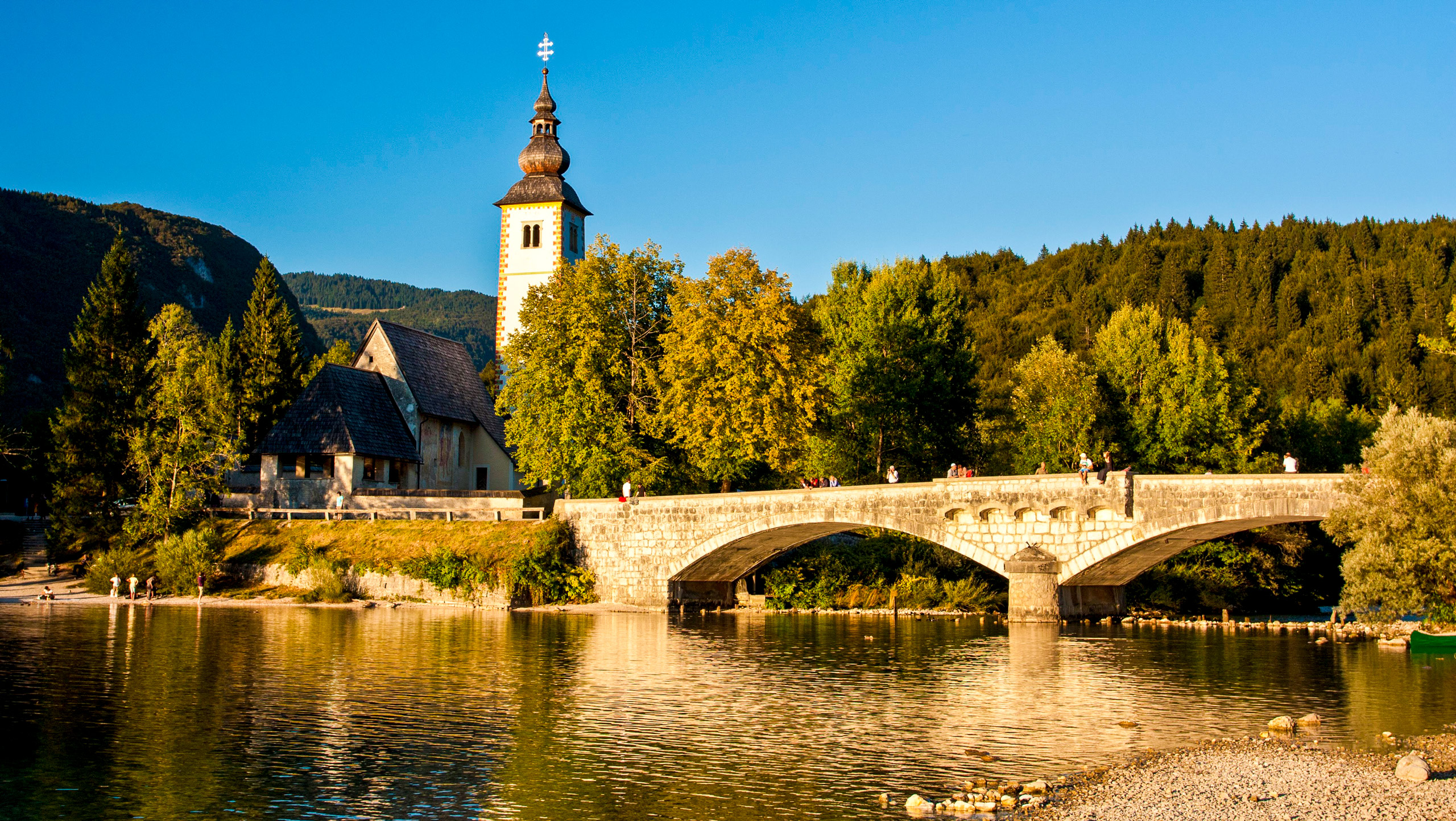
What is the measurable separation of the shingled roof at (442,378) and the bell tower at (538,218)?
10.9 feet

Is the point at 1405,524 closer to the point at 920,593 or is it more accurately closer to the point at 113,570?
the point at 920,593

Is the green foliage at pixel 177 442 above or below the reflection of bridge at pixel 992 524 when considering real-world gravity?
above

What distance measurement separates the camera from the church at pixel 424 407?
182 feet

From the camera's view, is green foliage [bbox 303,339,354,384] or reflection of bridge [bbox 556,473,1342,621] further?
green foliage [bbox 303,339,354,384]

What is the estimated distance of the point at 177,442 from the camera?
5319 cm

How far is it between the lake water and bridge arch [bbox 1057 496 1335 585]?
2.28m

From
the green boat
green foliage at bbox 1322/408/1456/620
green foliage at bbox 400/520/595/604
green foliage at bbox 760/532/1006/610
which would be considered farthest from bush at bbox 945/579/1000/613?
green foliage at bbox 1322/408/1456/620

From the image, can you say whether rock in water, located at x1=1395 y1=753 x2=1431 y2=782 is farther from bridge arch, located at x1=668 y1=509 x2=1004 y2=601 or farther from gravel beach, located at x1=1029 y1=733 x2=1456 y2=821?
bridge arch, located at x1=668 y1=509 x2=1004 y2=601

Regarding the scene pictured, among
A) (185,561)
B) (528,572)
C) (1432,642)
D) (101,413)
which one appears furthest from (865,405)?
(101,413)

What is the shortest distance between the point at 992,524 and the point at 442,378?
3439cm

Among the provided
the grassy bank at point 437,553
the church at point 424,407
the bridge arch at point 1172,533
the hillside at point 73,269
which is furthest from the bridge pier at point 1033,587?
the hillside at point 73,269

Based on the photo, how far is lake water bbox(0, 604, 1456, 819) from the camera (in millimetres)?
16109

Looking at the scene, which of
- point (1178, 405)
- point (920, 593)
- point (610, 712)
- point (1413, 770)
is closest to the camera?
point (1413, 770)

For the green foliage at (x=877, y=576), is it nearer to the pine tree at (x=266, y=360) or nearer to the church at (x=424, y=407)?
the church at (x=424, y=407)
